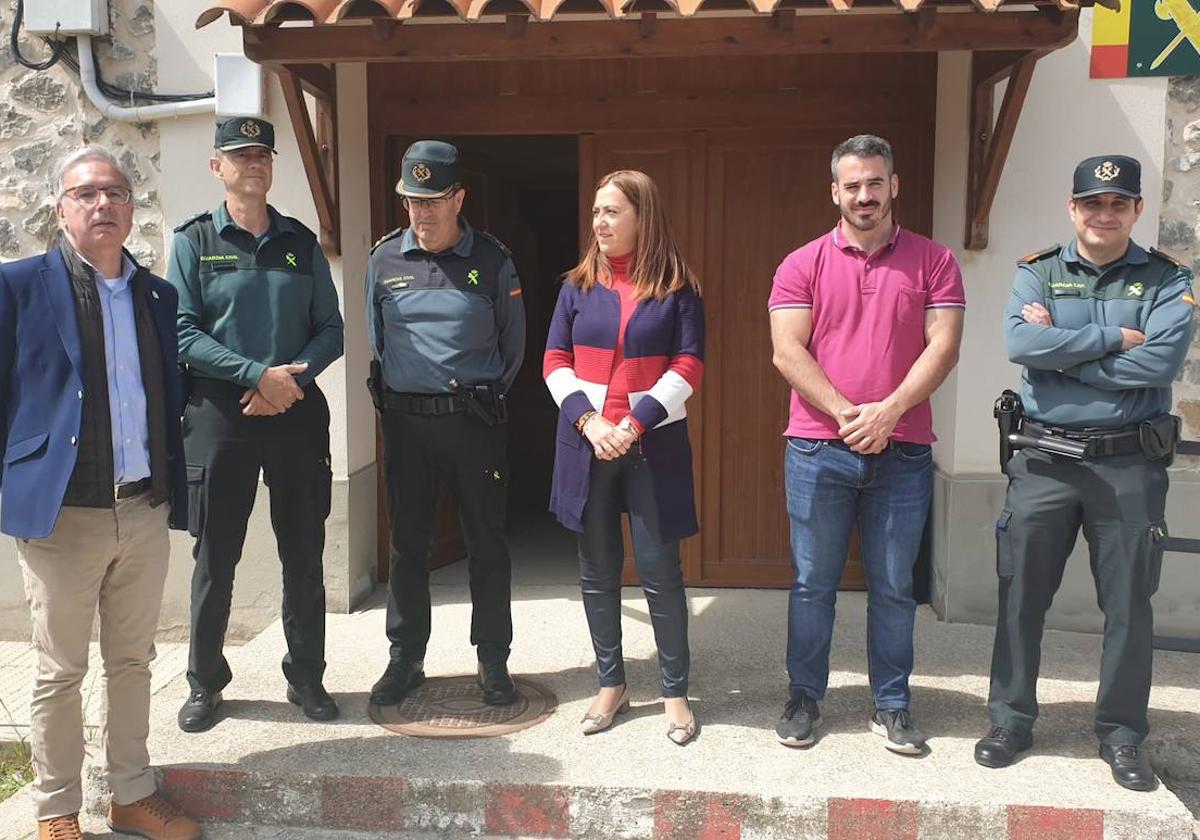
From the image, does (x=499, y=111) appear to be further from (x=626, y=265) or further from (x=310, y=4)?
(x=626, y=265)

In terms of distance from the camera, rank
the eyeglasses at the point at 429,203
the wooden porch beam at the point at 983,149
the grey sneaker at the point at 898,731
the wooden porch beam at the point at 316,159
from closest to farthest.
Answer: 1. the grey sneaker at the point at 898,731
2. the eyeglasses at the point at 429,203
3. the wooden porch beam at the point at 983,149
4. the wooden porch beam at the point at 316,159

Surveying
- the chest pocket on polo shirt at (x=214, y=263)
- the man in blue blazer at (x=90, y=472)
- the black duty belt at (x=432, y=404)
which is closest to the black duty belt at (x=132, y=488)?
the man in blue blazer at (x=90, y=472)

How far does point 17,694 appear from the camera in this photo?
4668mm

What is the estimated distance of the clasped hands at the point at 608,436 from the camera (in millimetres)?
3305

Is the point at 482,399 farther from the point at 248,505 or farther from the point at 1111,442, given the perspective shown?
the point at 1111,442

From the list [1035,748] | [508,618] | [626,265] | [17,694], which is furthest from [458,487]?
[17,694]

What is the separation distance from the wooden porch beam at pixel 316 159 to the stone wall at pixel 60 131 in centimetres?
83

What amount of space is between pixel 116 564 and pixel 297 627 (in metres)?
0.78

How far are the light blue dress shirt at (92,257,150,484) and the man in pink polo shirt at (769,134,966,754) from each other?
1.96 m

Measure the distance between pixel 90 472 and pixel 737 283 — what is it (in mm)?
3167

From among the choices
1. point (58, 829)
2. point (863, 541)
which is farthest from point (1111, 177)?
point (58, 829)

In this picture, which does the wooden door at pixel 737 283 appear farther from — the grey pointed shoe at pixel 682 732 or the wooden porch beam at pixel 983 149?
the grey pointed shoe at pixel 682 732

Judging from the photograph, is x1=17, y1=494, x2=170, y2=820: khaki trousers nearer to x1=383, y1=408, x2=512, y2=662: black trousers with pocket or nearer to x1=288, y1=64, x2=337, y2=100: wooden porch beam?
x1=383, y1=408, x2=512, y2=662: black trousers with pocket

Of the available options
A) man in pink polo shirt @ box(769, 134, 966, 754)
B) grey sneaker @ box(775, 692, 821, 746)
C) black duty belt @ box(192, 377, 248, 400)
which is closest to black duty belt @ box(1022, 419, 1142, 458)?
man in pink polo shirt @ box(769, 134, 966, 754)
